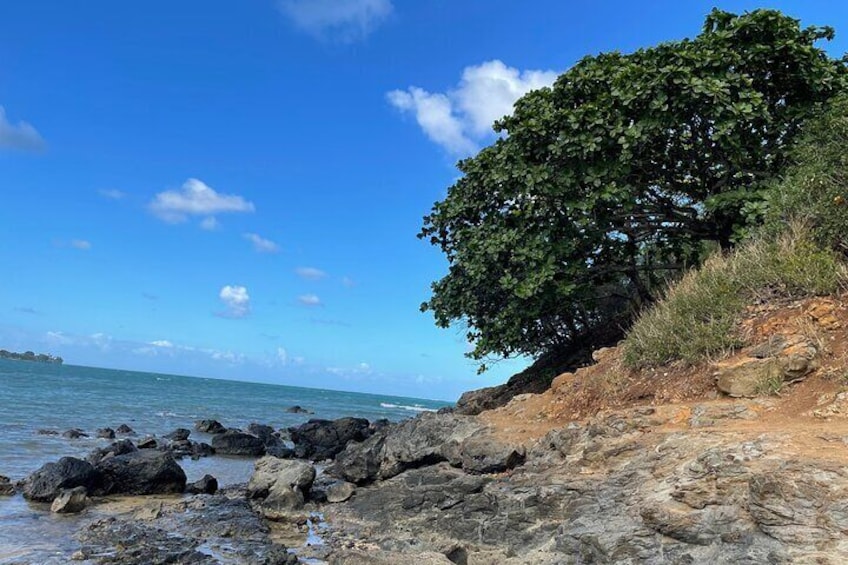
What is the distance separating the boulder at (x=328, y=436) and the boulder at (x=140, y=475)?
31.0ft

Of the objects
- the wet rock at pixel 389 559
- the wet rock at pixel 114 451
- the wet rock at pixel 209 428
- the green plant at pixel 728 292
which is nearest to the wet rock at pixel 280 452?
the wet rock at pixel 114 451

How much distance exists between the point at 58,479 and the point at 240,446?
10.9 meters

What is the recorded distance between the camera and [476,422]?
1296cm

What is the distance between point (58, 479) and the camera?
A: 43.2ft

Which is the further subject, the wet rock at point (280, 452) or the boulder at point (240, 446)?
the boulder at point (240, 446)

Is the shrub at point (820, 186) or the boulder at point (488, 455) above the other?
the shrub at point (820, 186)

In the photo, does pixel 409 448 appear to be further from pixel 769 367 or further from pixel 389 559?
pixel 769 367

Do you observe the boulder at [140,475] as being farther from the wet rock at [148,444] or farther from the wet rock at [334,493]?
the wet rock at [148,444]

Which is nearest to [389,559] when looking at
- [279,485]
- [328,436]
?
[279,485]

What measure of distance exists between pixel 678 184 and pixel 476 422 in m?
7.68

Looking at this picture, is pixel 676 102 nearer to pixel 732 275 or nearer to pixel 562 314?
pixel 732 275

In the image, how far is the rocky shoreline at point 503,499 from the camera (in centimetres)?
607

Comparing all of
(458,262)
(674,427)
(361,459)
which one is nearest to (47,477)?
(361,459)

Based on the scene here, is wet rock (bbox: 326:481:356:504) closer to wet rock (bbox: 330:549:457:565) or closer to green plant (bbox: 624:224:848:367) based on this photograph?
wet rock (bbox: 330:549:457:565)
